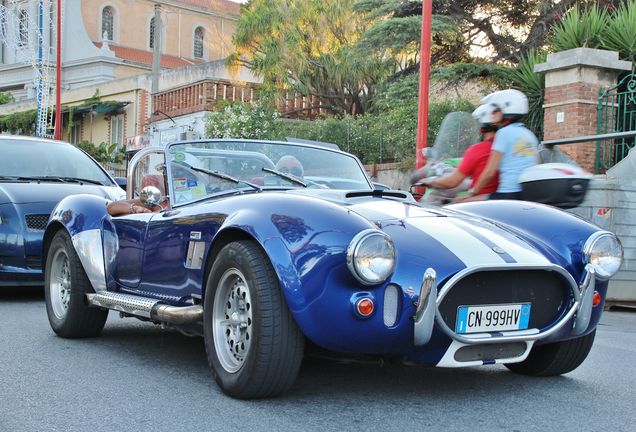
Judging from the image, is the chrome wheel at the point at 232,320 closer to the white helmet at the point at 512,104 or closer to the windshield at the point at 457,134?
the white helmet at the point at 512,104

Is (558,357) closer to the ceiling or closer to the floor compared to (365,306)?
closer to the floor

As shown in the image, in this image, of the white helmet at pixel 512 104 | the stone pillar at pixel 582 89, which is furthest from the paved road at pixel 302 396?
the stone pillar at pixel 582 89

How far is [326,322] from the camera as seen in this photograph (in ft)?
12.7

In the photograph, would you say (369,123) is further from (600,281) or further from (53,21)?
(53,21)

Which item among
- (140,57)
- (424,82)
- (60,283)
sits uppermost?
(140,57)

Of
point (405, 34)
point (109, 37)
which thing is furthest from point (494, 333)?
point (109, 37)

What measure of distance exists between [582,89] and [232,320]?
10.6 m

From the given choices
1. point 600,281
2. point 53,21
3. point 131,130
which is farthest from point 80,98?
point 600,281

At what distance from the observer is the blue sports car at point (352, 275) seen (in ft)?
12.8

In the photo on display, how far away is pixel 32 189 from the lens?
29.0 feet

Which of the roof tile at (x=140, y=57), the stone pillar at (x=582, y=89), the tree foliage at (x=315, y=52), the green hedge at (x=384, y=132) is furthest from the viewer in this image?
the roof tile at (x=140, y=57)

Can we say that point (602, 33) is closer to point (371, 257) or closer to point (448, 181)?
point (448, 181)

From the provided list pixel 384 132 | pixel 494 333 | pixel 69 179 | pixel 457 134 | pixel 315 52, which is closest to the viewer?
pixel 494 333

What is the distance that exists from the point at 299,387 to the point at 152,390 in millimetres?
738
